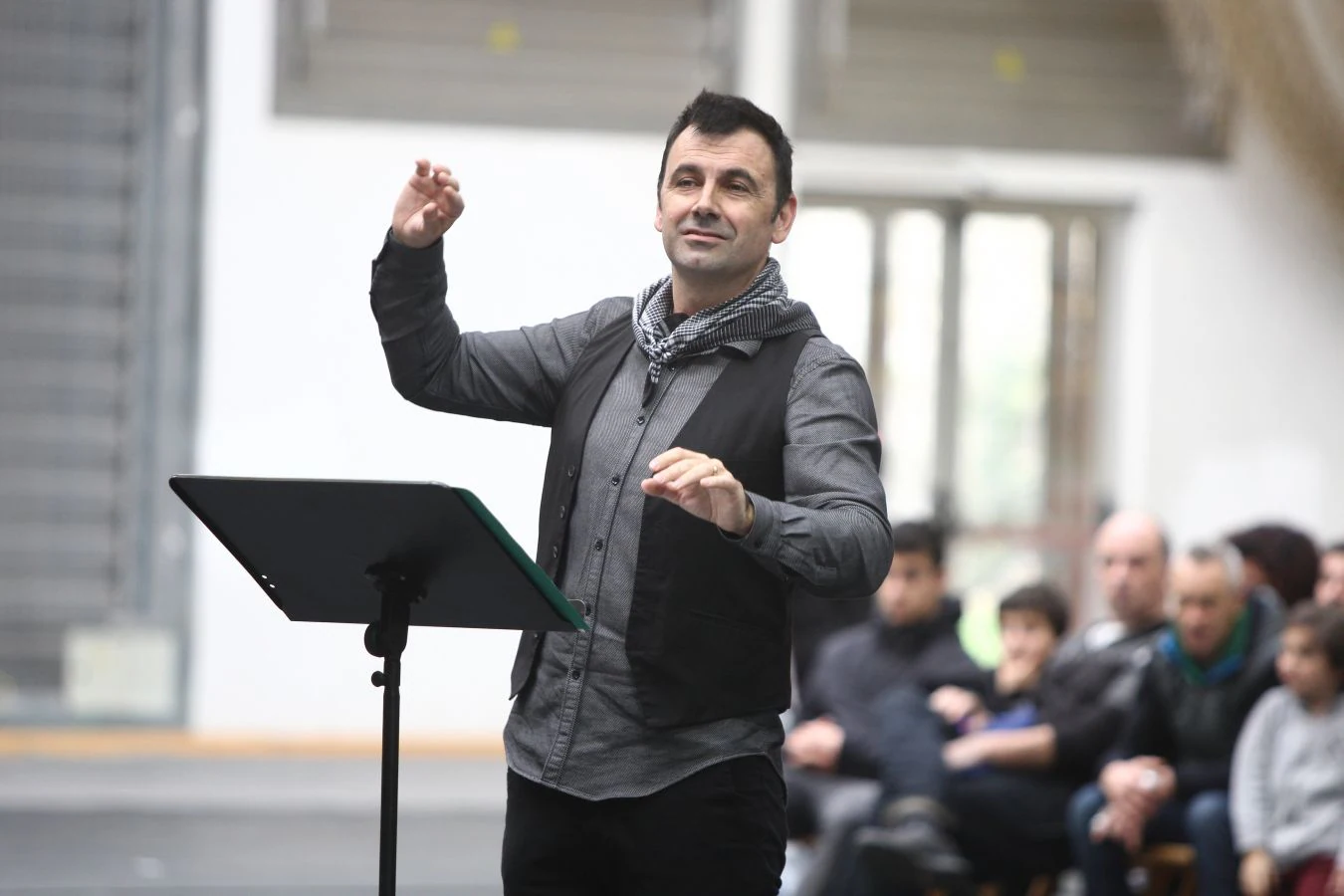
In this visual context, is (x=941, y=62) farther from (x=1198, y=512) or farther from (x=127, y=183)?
(x=127, y=183)

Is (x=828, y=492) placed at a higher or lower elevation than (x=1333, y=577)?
higher

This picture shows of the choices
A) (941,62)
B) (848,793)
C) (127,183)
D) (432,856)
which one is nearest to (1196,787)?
(848,793)

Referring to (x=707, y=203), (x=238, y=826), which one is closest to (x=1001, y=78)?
(x=238, y=826)

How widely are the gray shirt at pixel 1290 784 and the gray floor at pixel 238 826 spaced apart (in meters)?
1.94

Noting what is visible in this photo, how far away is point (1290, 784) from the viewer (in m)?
4.09

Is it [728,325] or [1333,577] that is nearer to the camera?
[728,325]

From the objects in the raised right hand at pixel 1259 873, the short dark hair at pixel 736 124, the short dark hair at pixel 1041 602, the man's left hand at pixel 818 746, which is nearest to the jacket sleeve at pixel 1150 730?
the raised right hand at pixel 1259 873

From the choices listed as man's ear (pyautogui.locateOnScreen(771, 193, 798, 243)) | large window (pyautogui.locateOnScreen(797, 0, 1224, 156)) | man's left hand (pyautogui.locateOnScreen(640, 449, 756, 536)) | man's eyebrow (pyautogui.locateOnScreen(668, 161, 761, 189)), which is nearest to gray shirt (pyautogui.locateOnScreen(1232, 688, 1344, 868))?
man's ear (pyautogui.locateOnScreen(771, 193, 798, 243))

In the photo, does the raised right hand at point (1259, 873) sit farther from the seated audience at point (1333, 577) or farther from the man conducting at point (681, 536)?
the man conducting at point (681, 536)

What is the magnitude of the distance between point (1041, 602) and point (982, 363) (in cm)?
205

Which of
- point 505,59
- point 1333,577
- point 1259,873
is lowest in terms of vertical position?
point 1259,873

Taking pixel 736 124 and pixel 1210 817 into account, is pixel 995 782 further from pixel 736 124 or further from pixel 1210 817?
pixel 736 124

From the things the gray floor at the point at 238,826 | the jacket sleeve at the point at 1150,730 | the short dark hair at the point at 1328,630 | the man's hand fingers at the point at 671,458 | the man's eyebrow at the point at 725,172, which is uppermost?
the man's eyebrow at the point at 725,172

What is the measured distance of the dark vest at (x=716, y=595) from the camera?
2.05m
